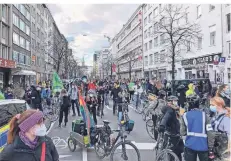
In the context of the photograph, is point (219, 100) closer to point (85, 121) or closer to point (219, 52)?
point (85, 121)

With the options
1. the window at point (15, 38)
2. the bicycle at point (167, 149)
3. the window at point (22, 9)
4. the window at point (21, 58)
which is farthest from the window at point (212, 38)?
the window at point (22, 9)

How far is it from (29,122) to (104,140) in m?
4.60

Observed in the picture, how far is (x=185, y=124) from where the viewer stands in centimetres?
491

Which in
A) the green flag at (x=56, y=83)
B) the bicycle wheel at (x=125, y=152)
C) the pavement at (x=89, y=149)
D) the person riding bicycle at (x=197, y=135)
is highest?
the green flag at (x=56, y=83)

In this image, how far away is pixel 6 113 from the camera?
6.75 m

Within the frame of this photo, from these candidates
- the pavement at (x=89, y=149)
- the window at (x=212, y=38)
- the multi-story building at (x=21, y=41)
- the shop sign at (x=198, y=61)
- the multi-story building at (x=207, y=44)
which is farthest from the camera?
the multi-story building at (x=21, y=41)

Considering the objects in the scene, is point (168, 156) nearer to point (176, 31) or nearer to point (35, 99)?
point (35, 99)

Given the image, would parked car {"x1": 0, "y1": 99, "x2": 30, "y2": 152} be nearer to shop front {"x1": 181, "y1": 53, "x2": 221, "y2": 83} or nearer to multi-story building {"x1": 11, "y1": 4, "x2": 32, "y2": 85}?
shop front {"x1": 181, "y1": 53, "x2": 221, "y2": 83}

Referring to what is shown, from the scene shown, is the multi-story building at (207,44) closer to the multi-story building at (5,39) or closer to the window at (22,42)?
the multi-story building at (5,39)

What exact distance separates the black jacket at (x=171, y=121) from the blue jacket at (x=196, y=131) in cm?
80

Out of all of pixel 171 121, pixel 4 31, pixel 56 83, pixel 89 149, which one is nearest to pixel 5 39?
pixel 4 31

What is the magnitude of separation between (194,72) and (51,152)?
3319cm

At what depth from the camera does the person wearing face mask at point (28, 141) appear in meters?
2.87

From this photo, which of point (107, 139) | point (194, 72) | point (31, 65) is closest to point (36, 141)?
point (107, 139)
